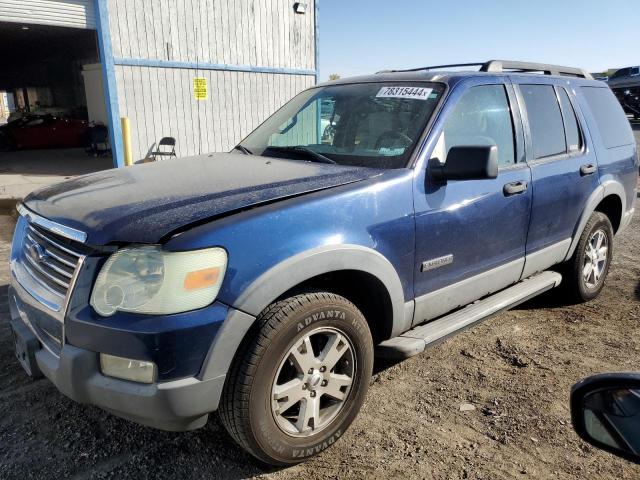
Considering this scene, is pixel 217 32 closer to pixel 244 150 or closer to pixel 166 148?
pixel 166 148

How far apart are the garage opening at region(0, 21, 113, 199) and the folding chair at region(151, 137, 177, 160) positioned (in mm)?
2234

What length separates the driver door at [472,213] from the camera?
Result: 294cm

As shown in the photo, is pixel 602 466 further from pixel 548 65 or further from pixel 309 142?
pixel 548 65

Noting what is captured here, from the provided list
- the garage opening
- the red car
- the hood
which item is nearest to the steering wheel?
the hood

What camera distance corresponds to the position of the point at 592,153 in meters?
4.19

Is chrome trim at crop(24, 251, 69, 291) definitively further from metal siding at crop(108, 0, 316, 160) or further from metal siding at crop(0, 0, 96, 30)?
metal siding at crop(0, 0, 96, 30)

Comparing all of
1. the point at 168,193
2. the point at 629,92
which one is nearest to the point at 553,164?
the point at 168,193

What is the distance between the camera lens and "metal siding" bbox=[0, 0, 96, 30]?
9.95m

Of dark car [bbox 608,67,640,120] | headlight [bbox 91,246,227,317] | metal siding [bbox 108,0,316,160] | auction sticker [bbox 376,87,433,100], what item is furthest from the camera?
dark car [bbox 608,67,640,120]

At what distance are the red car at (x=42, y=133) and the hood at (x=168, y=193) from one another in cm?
1872

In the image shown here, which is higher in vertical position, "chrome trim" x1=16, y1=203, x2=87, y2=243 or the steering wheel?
the steering wheel

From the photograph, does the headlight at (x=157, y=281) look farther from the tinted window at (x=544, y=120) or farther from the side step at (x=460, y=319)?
the tinted window at (x=544, y=120)

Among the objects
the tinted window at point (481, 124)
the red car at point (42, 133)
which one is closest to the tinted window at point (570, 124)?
the tinted window at point (481, 124)

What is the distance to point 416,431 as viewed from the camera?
9.22 feet
